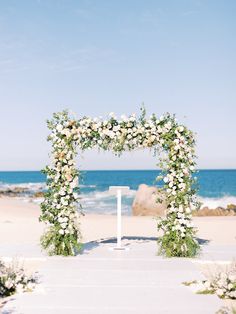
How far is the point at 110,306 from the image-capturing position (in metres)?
7.49

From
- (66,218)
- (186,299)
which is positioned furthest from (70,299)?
(66,218)

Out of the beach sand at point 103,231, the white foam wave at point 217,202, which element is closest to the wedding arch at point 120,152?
the beach sand at point 103,231

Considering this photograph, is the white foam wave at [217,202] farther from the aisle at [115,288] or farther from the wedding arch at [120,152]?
the aisle at [115,288]

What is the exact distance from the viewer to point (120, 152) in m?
12.3

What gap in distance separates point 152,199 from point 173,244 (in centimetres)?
2282

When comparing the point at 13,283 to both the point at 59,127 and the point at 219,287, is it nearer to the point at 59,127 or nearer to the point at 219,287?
the point at 219,287

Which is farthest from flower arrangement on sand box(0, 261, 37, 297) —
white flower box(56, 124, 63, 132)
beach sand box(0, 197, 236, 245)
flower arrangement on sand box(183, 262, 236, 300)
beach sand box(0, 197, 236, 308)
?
beach sand box(0, 197, 236, 245)

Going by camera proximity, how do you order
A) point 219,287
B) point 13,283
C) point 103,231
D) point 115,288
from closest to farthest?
point 219,287
point 13,283
point 115,288
point 103,231

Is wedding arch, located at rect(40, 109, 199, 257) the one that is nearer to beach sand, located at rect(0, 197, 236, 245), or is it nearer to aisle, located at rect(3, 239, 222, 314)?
aisle, located at rect(3, 239, 222, 314)

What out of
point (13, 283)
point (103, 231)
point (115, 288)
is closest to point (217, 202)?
point (103, 231)

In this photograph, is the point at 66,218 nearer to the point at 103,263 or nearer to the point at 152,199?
the point at 103,263

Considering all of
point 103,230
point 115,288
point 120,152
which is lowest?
point 115,288

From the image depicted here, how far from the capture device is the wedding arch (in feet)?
39.3

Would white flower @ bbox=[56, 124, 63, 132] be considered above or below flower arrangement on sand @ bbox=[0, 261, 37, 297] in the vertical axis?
above
